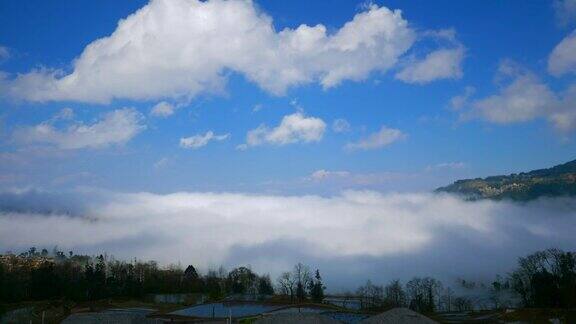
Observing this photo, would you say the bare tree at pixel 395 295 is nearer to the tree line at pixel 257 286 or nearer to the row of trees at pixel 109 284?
the tree line at pixel 257 286

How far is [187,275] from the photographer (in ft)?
550

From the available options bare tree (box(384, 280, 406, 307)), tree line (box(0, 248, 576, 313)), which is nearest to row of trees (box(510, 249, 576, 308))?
tree line (box(0, 248, 576, 313))

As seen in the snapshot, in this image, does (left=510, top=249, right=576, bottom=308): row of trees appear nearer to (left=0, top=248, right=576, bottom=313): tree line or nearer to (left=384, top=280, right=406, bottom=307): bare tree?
(left=0, top=248, right=576, bottom=313): tree line

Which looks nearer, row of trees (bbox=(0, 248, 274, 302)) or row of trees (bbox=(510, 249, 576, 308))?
row of trees (bbox=(510, 249, 576, 308))

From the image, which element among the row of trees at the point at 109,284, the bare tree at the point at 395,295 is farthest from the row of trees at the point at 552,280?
the row of trees at the point at 109,284

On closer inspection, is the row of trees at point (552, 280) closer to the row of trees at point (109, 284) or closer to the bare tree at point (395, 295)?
the bare tree at point (395, 295)

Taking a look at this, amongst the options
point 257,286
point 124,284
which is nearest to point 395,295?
point 257,286

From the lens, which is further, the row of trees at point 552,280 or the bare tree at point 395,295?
the bare tree at point 395,295

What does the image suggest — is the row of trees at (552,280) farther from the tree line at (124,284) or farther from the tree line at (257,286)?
the tree line at (124,284)

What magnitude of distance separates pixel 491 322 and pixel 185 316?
161 ft

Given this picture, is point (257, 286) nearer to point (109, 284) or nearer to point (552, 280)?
point (109, 284)

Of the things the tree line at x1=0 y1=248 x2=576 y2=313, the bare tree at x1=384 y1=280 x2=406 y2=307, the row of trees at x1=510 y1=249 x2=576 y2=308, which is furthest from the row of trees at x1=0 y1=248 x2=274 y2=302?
the row of trees at x1=510 y1=249 x2=576 y2=308

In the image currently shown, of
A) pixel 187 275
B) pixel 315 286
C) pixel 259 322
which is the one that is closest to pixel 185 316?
pixel 259 322

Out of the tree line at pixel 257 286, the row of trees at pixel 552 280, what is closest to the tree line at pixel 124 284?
the tree line at pixel 257 286
